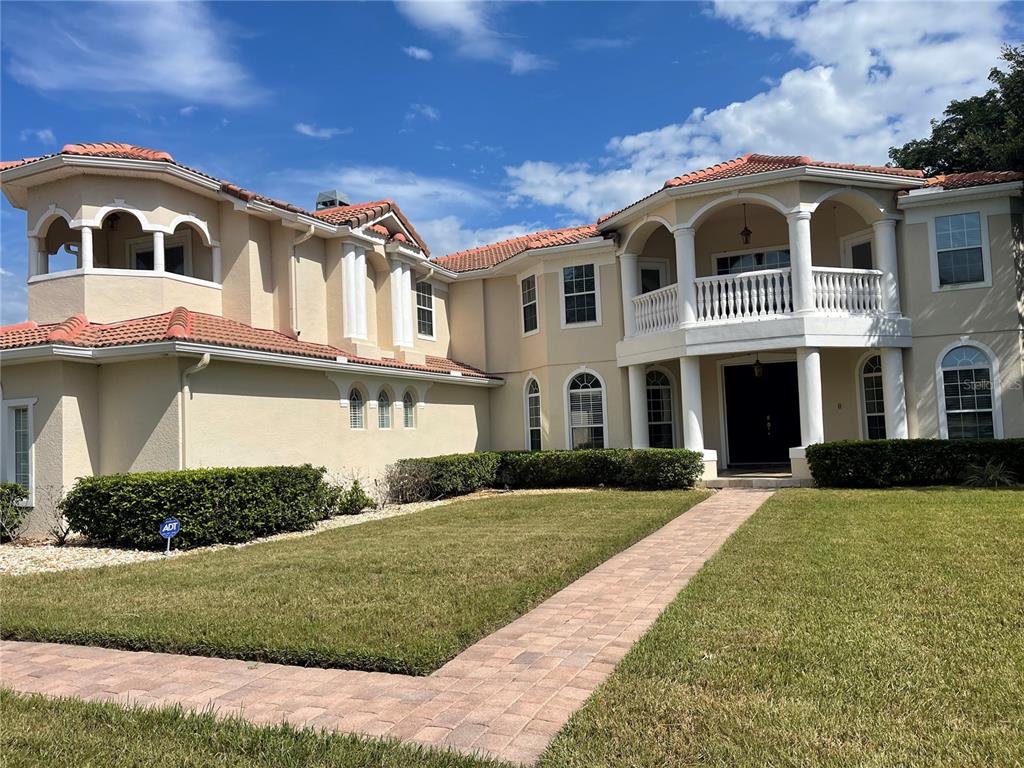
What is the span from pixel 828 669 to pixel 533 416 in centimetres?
1658

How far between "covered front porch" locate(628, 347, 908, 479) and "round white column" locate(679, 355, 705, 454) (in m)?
0.02

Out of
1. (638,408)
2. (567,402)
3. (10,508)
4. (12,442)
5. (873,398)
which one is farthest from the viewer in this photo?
(567,402)

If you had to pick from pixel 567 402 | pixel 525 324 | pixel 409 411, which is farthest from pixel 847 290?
pixel 409 411

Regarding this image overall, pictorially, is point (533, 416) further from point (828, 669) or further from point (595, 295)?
point (828, 669)

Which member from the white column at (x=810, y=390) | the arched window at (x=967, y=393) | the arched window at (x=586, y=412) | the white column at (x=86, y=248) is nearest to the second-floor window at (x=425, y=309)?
the arched window at (x=586, y=412)

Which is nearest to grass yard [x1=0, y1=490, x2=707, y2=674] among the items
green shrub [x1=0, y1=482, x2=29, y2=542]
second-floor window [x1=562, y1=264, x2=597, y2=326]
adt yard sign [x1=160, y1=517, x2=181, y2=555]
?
adt yard sign [x1=160, y1=517, x2=181, y2=555]

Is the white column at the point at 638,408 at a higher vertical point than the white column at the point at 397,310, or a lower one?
lower

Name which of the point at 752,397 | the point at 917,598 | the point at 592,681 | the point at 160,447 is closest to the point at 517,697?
the point at 592,681

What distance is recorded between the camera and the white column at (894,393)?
16.2 meters

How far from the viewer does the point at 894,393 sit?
16359mm

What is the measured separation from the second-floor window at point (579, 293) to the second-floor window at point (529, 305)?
1017mm

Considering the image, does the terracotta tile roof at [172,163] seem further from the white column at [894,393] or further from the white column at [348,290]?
the white column at [894,393]

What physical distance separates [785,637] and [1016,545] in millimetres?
4607

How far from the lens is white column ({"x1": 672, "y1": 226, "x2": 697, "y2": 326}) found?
16875 millimetres
